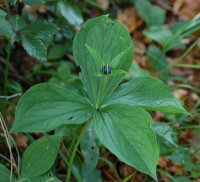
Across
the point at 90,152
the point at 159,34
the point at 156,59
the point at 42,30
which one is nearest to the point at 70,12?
the point at 42,30

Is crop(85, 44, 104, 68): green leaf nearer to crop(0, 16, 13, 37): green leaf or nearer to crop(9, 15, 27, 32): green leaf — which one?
crop(0, 16, 13, 37): green leaf

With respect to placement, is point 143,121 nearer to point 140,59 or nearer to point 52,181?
point 52,181

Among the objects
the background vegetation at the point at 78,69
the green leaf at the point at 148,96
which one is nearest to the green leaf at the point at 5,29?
the background vegetation at the point at 78,69

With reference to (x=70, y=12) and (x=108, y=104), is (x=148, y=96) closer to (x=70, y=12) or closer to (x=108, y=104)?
(x=108, y=104)

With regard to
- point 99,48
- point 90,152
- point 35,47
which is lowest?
point 90,152

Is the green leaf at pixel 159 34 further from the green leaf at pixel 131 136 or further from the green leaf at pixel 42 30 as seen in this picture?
the green leaf at pixel 131 136
